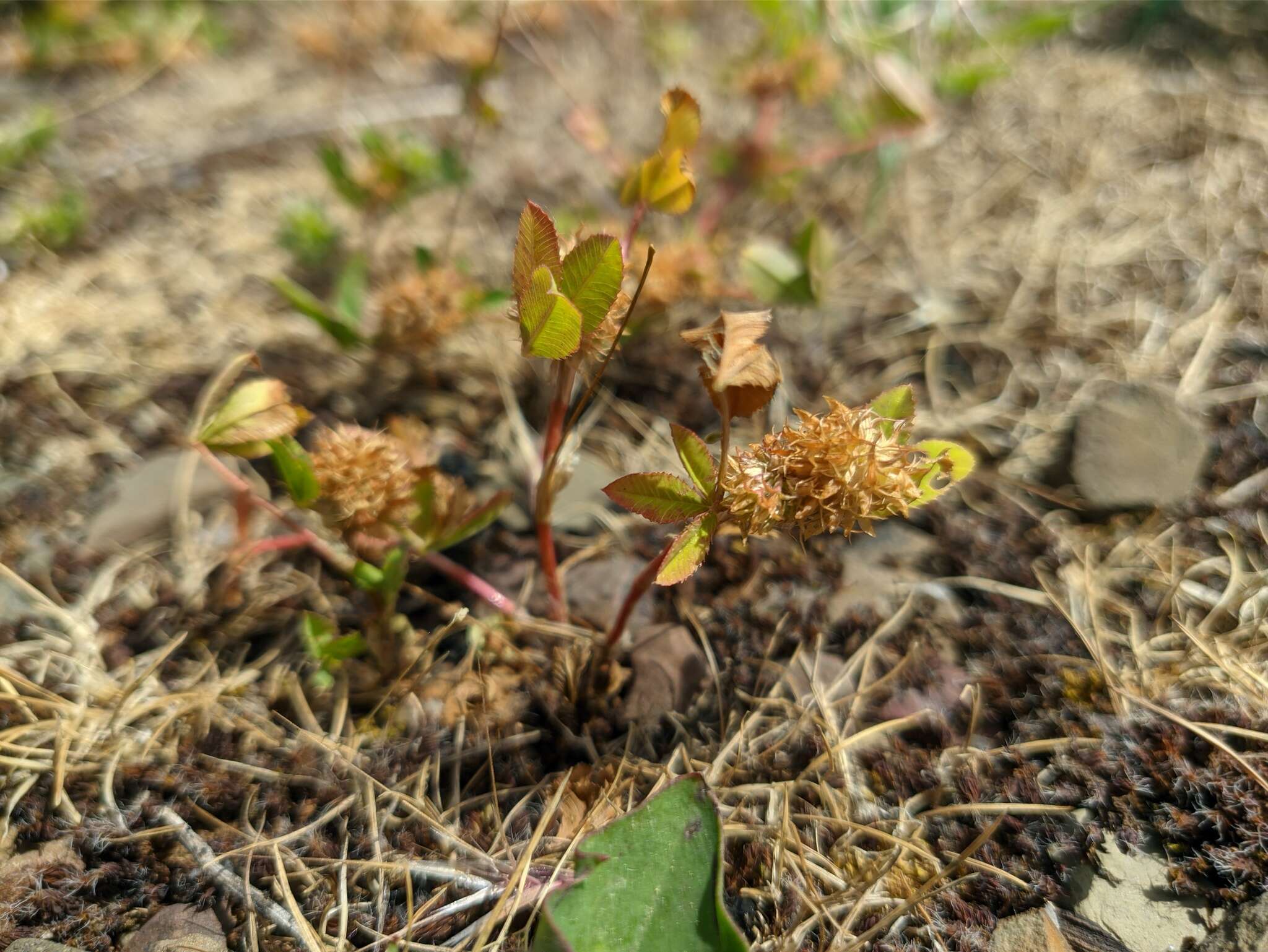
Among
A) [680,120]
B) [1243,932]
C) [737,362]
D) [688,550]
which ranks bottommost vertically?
[1243,932]

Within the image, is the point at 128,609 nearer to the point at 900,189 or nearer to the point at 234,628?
the point at 234,628

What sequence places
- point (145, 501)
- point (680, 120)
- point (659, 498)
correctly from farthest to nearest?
point (145, 501) → point (680, 120) → point (659, 498)

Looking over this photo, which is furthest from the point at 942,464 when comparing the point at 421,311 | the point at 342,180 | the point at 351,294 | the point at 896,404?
the point at 342,180

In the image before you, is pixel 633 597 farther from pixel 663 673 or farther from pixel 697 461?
pixel 697 461

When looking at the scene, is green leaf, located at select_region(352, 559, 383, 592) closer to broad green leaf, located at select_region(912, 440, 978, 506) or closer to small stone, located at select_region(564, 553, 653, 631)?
small stone, located at select_region(564, 553, 653, 631)

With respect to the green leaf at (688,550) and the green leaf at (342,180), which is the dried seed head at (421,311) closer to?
the green leaf at (342,180)

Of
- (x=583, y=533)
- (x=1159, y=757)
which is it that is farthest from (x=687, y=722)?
(x=1159, y=757)

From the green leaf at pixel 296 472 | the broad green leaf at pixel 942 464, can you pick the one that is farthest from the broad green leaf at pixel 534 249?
the broad green leaf at pixel 942 464
